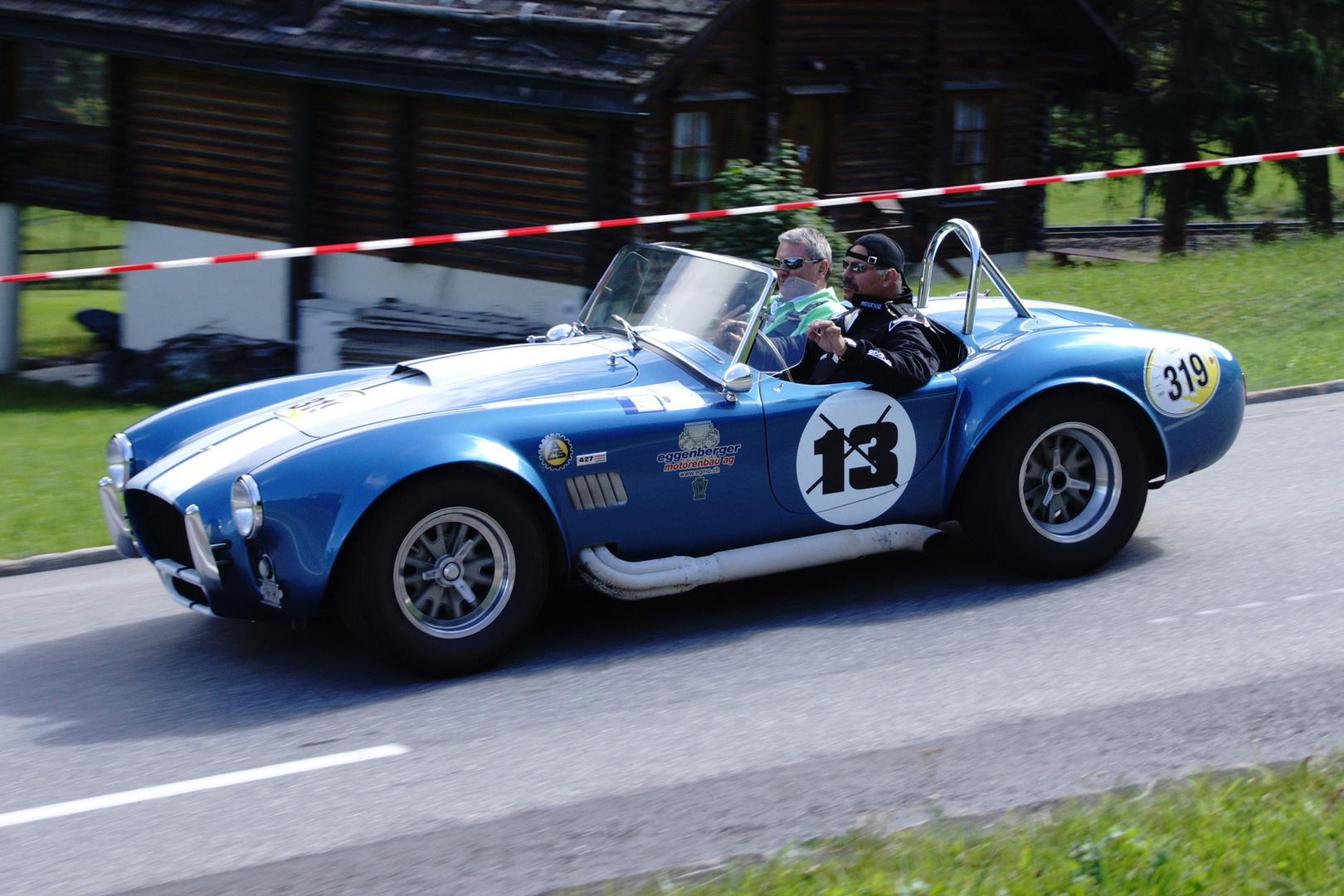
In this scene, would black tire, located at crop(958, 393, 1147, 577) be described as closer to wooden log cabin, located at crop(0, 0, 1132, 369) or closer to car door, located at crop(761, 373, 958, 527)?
car door, located at crop(761, 373, 958, 527)

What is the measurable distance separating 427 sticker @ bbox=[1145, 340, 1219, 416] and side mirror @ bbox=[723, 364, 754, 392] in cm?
186

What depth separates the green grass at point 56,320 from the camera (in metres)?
17.4

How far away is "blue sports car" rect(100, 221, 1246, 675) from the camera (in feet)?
15.5

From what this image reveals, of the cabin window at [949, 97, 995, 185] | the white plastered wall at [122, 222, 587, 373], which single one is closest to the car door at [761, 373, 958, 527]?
the white plastered wall at [122, 222, 587, 373]

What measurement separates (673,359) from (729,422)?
17.7 inches

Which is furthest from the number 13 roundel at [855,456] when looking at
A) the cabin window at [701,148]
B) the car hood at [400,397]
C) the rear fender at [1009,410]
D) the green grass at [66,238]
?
the green grass at [66,238]

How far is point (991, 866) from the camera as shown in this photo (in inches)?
131

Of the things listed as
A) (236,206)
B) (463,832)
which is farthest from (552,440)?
(236,206)

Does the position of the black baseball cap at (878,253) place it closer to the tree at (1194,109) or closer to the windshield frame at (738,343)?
the windshield frame at (738,343)

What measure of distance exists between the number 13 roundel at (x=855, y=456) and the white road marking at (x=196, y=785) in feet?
6.34

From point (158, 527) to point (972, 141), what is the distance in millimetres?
16404

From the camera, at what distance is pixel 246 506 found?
4.63 meters

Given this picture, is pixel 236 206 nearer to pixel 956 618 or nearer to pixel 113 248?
pixel 113 248

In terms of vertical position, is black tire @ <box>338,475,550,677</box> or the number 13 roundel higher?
the number 13 roundel
